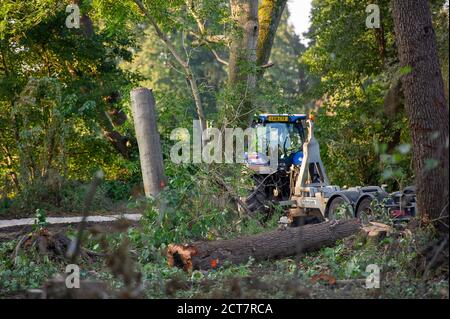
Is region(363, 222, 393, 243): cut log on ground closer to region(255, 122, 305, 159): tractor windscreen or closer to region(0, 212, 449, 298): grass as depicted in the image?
region(0, 212, 449, 298): grass

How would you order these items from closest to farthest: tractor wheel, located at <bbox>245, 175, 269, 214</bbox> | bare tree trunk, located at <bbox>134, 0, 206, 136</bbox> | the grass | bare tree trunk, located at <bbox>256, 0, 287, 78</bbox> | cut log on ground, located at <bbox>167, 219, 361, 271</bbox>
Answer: the grass < cut log on ground, located at <bbox>167, 219, 361, 271</bbox> < tractor wheel, located at <bbox>245, 175, 269, 214</bbox> < bare tree trunk, located at <bbox>134, 0, 206, 136</bbox> < bare tree trunk, located at <bbox>256, 0, 287, 78</bbox>

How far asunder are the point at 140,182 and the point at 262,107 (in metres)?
8.95

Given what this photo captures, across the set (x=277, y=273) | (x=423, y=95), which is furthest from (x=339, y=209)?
(x=423, y=95)

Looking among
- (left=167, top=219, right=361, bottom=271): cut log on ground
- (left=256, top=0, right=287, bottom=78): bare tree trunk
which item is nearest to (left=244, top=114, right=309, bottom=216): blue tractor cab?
(left=256, top=0, right=287, bottom=78): bare tree trunk

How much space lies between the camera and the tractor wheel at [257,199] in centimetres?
1533

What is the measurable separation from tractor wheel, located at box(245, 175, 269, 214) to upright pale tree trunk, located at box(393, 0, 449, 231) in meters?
6.51

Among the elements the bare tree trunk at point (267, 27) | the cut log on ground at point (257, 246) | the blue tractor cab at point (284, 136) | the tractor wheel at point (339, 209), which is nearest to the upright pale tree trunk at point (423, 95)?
the cut log on ground at point (257, 246)

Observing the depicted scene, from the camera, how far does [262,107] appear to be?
53.5 ft

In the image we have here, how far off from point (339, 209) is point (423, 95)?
4.80 m

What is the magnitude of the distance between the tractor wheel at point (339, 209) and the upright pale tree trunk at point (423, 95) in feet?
14.1

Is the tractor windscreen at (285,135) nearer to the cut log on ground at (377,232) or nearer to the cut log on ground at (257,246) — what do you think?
the cut log on ground at (257,246)

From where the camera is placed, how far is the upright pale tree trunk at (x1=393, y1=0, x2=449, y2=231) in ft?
27.8

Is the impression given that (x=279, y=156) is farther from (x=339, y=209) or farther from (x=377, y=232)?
(x=377, y=232)
